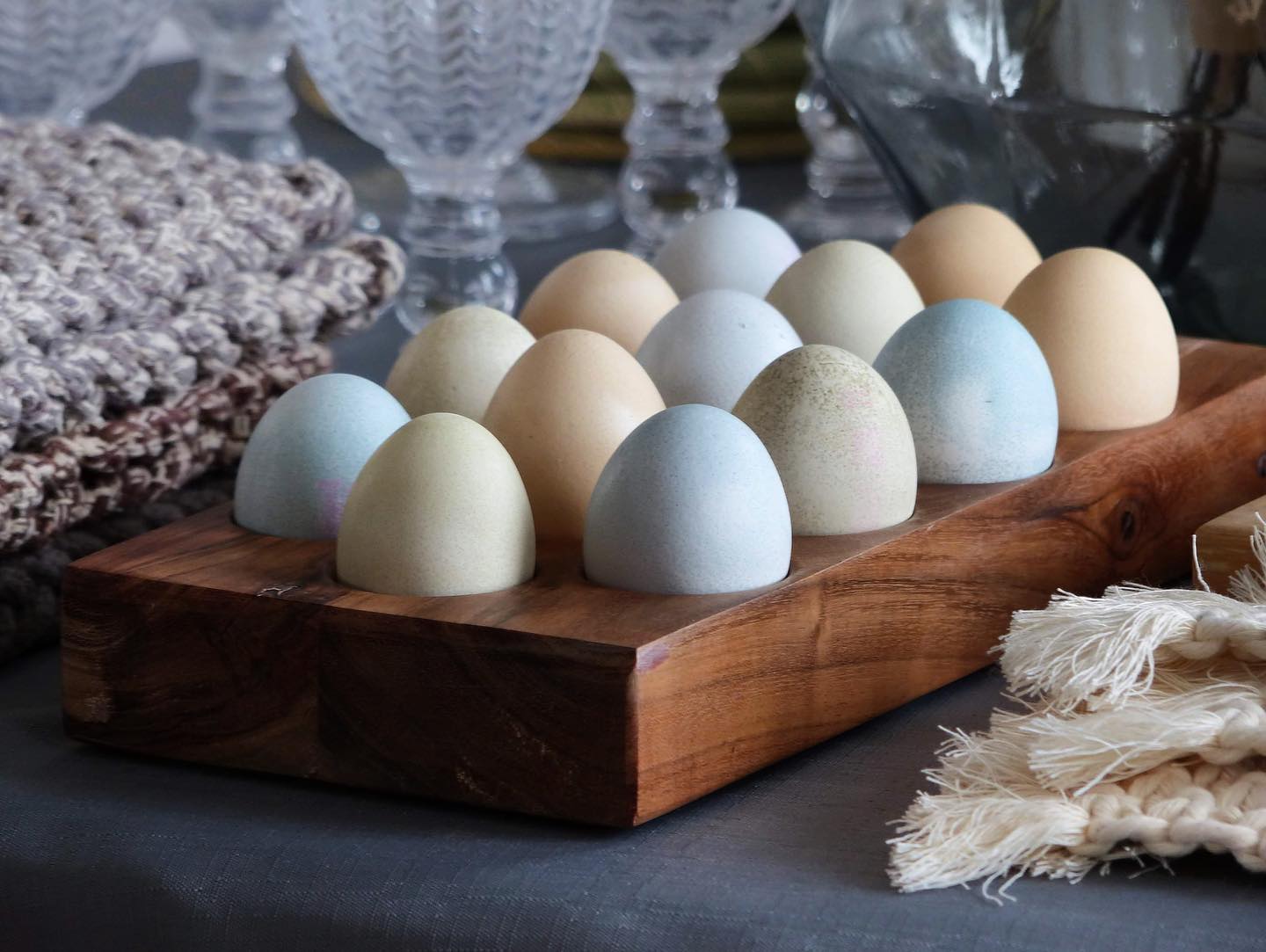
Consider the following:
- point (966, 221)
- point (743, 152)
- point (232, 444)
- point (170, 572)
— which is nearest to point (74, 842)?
point (170, 572)

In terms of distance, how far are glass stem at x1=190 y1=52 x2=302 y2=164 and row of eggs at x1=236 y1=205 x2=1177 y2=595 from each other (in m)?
0.43

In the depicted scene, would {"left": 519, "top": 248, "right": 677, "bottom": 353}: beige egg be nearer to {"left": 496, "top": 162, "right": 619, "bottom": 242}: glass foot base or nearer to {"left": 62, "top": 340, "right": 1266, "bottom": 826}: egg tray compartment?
{"left": 62, "top": 340, "right": 1266, "bottom": 826}: egg tray compartment

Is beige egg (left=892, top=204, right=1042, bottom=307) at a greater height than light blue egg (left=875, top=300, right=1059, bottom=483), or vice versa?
beige egg (left=892, top=204, right=1042, bottom=307)

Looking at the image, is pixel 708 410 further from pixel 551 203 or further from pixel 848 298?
pixel 551 203

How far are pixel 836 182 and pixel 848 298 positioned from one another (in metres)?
0.40

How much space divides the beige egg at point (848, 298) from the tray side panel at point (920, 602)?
0.24ft

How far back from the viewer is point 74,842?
1.15 feet

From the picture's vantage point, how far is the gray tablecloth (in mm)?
303

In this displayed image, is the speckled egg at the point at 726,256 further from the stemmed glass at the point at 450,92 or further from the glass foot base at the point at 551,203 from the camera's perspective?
the glass foot base at the point at 551,203

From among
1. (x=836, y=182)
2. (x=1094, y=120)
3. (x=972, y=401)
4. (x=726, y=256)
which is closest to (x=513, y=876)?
(x=972, y=401)

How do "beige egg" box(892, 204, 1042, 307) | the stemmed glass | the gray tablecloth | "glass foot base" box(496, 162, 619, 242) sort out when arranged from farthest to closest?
1. "glass foot base" box(496, 162, 619, 242)
2. the stemmed glass
3. "beige egg" box(892, 204, 1042, 307)
4. the gray tablecloth

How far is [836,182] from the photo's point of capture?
34.3 inches

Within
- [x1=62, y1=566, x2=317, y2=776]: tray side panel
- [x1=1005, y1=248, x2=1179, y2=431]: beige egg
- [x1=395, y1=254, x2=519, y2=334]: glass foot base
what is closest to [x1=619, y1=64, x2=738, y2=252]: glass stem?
[x1=395, y1=254, x2=519, y2=334]: glass foot base

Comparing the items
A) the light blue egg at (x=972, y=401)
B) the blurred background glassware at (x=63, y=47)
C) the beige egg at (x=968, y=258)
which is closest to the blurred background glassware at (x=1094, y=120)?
the beige egg at (x=968, y=258)
